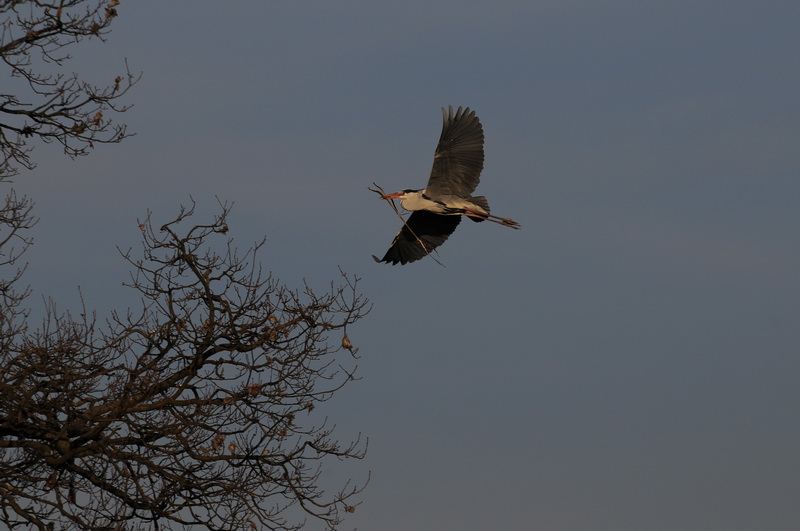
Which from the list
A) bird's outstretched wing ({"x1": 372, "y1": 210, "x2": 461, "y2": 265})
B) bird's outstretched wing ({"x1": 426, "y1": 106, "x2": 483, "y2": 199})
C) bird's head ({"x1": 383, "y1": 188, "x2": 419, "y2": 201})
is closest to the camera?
bird's outstretched wing ({"x1": 426, "y1": 106, "x2": 483, "y2": 199})

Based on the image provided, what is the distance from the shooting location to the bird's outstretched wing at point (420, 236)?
1494 cm

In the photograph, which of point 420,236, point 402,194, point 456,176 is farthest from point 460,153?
→ point 420,236

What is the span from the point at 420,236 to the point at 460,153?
1651 millimetres

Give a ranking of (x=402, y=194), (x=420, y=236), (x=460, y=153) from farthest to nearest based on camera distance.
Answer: (x=420, y=236)
(x=402, y=194)
(x=460, y=153)

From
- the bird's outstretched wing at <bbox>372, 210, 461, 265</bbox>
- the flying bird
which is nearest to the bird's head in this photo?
the flying bird

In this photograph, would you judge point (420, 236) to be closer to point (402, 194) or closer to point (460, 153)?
point (402, 194)

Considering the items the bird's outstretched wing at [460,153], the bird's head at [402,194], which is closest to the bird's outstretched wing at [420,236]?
the bird's head at [402,194]

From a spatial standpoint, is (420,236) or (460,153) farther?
(420,236)

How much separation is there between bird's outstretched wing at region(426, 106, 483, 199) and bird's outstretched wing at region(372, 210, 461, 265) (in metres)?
0.92

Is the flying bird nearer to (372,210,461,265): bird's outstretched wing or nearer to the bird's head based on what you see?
the bird's head

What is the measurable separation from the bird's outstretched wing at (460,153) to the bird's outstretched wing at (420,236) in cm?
92

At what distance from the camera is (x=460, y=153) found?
45.7 feet

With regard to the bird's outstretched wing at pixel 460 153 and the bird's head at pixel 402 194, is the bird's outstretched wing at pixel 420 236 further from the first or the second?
the bird's outstretched wing at pixel 460 153

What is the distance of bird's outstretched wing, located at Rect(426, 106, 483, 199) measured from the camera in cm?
1388
